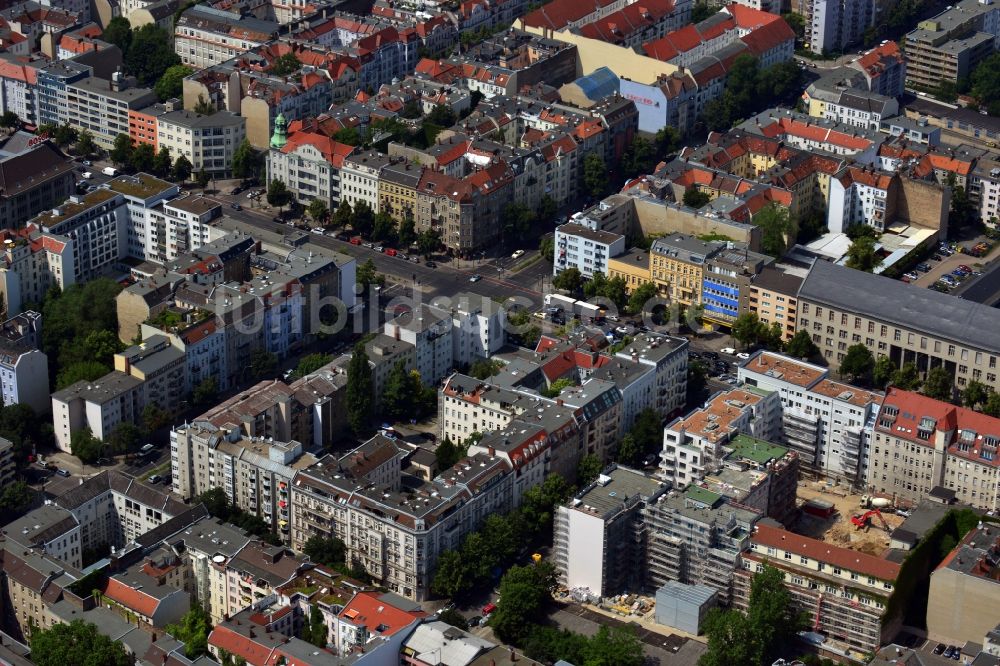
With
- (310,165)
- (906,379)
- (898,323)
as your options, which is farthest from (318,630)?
(310,165)

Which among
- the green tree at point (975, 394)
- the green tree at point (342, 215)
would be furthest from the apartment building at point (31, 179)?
the green tree at point (975, 394)

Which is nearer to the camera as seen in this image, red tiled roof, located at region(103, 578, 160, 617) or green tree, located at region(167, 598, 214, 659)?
green tree, located at region(167, 598, 214, 659)

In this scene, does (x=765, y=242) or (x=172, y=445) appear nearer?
(x=172, y=445)

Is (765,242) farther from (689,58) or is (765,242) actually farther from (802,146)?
(689,58)

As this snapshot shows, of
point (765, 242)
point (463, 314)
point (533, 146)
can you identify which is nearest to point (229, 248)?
point (463, 314)

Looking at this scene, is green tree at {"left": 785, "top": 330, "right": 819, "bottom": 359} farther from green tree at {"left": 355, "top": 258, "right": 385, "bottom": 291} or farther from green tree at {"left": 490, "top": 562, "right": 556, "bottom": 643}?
green tree at {"left": 490, "top": 562, "right": 556, "bottom": 643}

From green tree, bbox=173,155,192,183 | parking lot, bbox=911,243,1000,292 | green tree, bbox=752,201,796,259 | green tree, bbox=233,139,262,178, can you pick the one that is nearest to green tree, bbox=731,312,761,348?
green tree, bbox=752,201,796,259
